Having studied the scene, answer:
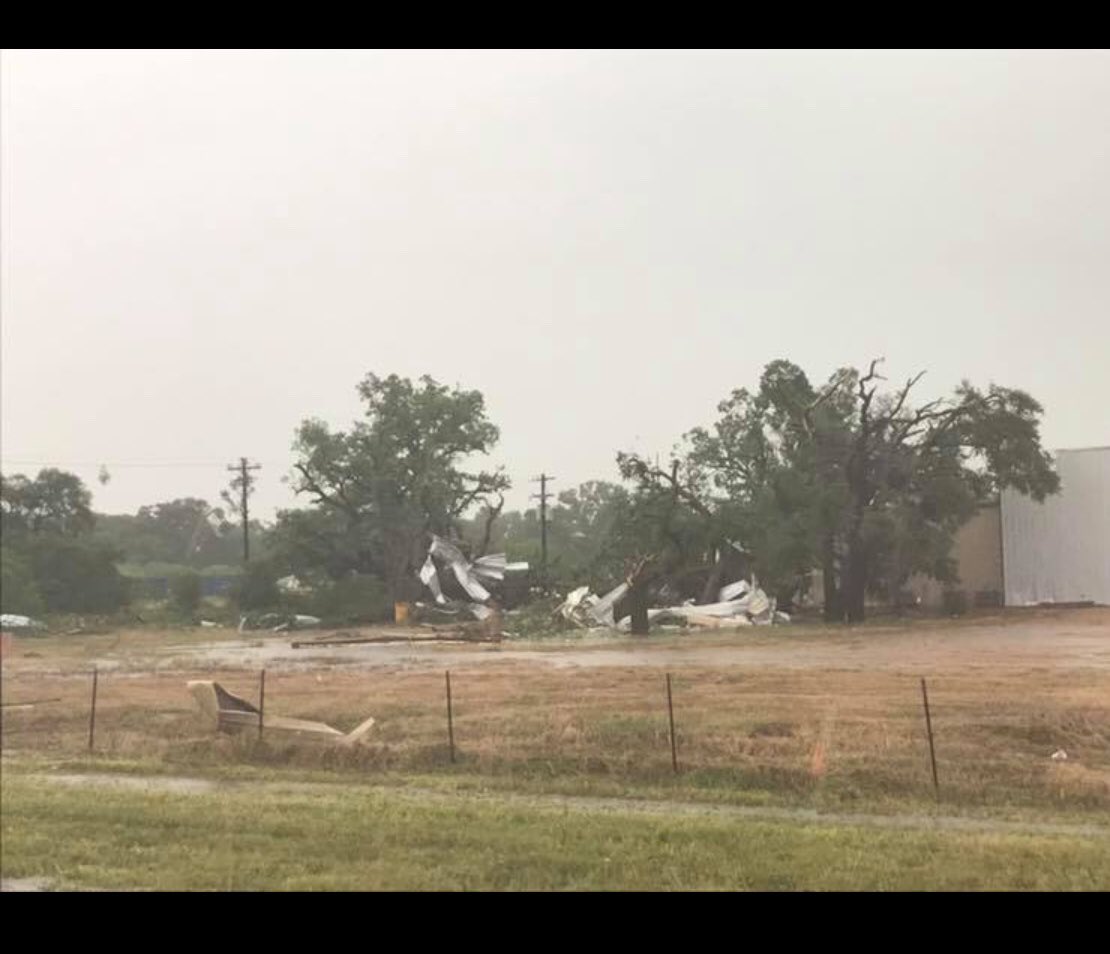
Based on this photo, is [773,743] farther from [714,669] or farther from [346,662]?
[346,662]

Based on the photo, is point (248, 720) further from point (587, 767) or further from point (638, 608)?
point (638, 608)

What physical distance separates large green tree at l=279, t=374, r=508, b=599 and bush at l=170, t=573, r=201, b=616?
70 cm

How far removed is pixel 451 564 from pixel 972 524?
13.2 feet

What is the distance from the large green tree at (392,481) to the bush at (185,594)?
2.29 feet

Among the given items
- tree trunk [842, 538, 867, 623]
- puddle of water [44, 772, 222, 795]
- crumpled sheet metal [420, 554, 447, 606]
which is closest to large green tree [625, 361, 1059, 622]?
tree trunk [842, 538, 867, 623]

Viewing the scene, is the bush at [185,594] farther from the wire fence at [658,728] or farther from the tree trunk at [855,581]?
the tree trunk at [855,581]

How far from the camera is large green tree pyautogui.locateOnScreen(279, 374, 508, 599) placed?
7301 millimetres

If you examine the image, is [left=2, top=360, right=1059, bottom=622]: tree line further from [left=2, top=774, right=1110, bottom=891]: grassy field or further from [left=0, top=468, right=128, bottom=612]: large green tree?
[left=2, top=774, right=1110, bottom=891]: grassy field

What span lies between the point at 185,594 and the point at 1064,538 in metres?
6.20

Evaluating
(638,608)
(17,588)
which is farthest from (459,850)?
(638,608)

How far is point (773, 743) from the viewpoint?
7641mm
